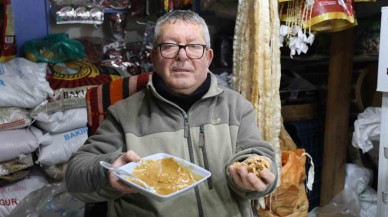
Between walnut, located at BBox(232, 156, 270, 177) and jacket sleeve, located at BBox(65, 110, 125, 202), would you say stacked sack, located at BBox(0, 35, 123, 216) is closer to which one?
jacket sleeve, located at BBox(65, 110, 125, 202)

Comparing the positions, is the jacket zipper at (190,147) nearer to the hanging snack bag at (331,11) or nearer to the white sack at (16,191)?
the hanging snack bag at (331,11)

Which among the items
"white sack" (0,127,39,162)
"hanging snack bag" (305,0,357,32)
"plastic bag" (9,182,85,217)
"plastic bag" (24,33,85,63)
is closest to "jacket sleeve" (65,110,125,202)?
"plastic bag" (9,182,85,217)

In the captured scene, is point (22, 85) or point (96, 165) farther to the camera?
point (22, 85)

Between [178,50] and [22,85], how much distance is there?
1086 millimetres

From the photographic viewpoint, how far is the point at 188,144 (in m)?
1.10

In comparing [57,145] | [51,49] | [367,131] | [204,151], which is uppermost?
[51,49]

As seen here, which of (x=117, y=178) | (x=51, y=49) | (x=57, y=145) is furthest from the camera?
(x=51, y=49)

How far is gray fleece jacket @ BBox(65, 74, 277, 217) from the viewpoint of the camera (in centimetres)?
107

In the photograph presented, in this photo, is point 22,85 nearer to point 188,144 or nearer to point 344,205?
point 188,144

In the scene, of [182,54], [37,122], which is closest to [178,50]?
[182,54]

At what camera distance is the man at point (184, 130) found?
1.07 meters

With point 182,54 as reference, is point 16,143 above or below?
below

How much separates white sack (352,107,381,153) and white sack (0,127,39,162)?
1.57m

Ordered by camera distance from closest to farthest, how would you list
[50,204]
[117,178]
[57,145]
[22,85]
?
[117,178], [50,204], [22,85], [57,145]
